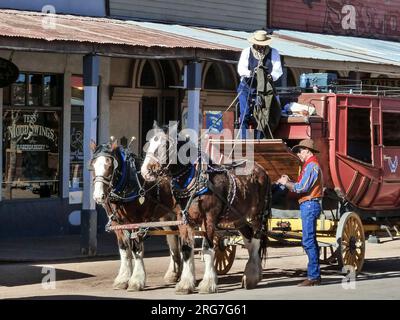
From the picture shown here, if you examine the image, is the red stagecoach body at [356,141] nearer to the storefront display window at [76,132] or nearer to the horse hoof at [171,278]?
the horse hoof at [171,278]

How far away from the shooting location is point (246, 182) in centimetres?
1248

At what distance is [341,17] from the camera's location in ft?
83.7

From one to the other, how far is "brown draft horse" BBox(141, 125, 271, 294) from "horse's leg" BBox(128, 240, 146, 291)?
53cm

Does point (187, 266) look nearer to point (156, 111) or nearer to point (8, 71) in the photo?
point (8, 71)

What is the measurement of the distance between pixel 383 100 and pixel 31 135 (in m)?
7.23

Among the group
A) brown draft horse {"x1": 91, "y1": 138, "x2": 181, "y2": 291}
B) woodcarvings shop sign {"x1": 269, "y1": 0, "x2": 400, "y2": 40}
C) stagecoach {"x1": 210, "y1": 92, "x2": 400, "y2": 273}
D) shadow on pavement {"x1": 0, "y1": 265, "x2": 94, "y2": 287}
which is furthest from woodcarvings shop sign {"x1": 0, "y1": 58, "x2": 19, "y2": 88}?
woodcarvings shop sign {"x1": 269, "y1": 0, "x2": 400, "y2": 40}

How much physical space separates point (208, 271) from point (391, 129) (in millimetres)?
4523

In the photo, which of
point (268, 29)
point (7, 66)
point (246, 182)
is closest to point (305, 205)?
point (246, 182)

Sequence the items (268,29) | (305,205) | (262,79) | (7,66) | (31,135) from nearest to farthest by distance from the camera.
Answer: (305,205), (262,79), (7,66), (31,135), (268,29)

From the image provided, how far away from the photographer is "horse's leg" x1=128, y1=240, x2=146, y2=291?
11.8 metres

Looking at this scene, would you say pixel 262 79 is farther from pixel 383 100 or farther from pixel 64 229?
pixel 64 229

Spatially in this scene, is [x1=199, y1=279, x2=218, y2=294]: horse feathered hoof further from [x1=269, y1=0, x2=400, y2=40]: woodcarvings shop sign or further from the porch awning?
[x1=269, y1=0, x2=400, y2=40]: woodcarvings shop sign

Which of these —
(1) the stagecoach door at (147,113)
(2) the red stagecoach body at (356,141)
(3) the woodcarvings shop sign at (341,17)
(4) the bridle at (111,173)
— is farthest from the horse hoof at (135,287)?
(3) the woodcarvings shop sign at (341,17)

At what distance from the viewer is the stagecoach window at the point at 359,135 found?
14.3 m
